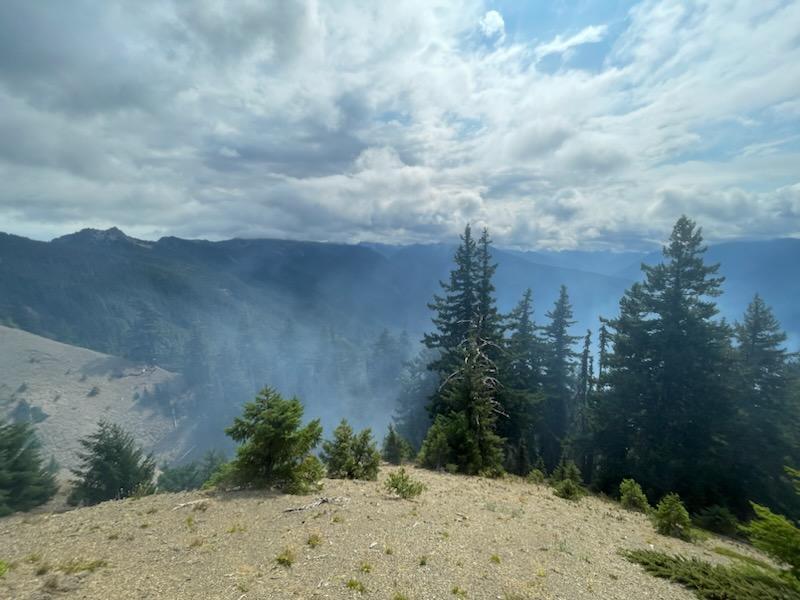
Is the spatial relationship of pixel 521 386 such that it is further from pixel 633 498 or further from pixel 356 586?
pixel 356 586

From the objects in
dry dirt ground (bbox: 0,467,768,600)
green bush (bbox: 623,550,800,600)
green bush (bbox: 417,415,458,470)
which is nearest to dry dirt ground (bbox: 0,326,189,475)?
green bush (bbox: 417,415,458,470)

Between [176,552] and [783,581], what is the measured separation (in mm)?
11739

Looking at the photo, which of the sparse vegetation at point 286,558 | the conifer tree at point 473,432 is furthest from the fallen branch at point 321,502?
the conifer tree at point 473,432

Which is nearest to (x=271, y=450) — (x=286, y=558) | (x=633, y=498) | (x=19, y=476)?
(x=286, y=558)

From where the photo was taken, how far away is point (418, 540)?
9.33 metres

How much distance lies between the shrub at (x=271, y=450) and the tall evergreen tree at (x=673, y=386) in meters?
20.8

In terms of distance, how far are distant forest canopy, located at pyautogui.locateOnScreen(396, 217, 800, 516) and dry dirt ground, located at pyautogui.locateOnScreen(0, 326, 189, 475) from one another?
86587 millimetres

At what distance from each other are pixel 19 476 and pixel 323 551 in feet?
98.7

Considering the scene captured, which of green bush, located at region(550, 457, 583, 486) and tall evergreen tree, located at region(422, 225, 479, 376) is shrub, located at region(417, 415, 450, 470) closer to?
green bush, located at region(550, 457, 583, 486)

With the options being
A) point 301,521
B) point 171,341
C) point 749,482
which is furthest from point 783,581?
point 171,341

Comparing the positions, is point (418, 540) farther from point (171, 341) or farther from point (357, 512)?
point (171, 341)

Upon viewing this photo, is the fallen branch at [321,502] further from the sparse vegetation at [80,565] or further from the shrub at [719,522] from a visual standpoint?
the shrub at [719,522]

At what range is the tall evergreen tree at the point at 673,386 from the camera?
76.2 ft

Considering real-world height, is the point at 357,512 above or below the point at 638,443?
above
